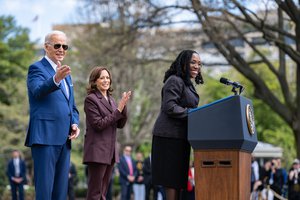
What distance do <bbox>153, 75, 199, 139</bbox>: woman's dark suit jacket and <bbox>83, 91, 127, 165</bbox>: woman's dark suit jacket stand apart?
49cm

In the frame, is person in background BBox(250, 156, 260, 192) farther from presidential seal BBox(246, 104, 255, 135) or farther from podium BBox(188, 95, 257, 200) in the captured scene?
podium BBox(188, 95, 257, 200)

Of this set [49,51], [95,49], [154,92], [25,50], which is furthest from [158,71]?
[49,51]

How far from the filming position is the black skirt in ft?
23.5

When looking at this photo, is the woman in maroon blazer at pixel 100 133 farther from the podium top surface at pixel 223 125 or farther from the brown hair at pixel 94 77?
the podium top surface at pixel 223 125

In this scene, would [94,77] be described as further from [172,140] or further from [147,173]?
[147,173]

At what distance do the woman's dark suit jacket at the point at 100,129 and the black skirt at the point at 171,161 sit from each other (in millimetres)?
481

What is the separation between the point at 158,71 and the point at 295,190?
729 inches

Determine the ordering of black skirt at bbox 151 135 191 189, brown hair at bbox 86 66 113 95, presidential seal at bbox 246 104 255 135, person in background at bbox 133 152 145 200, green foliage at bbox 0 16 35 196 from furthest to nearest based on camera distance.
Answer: green foliage at bbox 0 16 35 196 < person in background at bbox 133 152 145 200 < brown hair at bbox 86 66 113 95 < black skirt at bbox 151 135 191 189 < presidential seal at bbox 246 104 255 135

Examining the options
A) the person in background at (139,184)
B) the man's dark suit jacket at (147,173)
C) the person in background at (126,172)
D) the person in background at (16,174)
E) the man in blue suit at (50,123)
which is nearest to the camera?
the man in blue suit at (50,123)

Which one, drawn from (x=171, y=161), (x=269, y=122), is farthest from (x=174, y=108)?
(x=269, y=122)

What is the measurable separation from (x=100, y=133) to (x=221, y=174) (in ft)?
5.25

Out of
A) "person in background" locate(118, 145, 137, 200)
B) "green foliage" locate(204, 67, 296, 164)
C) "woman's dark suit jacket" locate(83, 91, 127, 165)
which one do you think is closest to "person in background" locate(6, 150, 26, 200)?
"person in background" locate(118, 145, 137, 200)

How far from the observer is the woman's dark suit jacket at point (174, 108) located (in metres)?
7.04

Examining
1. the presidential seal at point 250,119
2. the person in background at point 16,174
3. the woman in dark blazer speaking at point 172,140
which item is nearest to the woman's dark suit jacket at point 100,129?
the woman in dark blazer speaking at point 172,140
